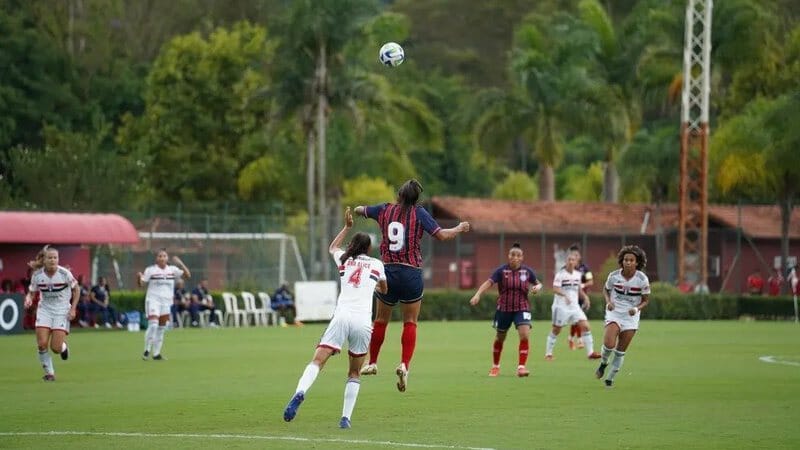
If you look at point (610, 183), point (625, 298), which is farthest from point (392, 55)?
point (610, 183)

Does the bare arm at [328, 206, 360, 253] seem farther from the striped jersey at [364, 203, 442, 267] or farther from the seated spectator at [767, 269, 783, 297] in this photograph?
the seated spectator at [767, 269, 783, 297]

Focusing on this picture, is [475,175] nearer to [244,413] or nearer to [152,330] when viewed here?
[152,330]

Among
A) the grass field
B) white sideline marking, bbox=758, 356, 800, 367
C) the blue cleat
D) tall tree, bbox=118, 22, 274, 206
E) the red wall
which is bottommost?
the grass field

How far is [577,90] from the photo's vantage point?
78.4 meters

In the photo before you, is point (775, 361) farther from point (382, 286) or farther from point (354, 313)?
point (354, 313)

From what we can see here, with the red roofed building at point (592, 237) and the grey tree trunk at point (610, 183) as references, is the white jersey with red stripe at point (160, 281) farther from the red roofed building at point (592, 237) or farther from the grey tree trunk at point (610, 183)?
the grey tree trunk at point (610, 183)

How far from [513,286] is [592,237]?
47.3m

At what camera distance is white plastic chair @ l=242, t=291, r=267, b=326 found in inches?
2218

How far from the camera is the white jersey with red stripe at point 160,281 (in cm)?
3127

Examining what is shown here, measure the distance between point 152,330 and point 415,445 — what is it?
1672cm

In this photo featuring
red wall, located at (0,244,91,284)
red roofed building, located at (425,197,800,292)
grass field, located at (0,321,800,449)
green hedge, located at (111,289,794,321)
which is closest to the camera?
grass field, located at (0,321,800,449)

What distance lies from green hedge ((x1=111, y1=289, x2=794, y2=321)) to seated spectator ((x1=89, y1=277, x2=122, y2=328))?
13.0 m

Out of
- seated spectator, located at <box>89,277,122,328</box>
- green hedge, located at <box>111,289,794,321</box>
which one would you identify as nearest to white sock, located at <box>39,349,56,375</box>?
seated spectator, located at <box>89,277,122,328</box>

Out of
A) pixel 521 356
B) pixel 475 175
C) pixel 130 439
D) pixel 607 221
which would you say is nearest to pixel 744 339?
pixel 521 356
